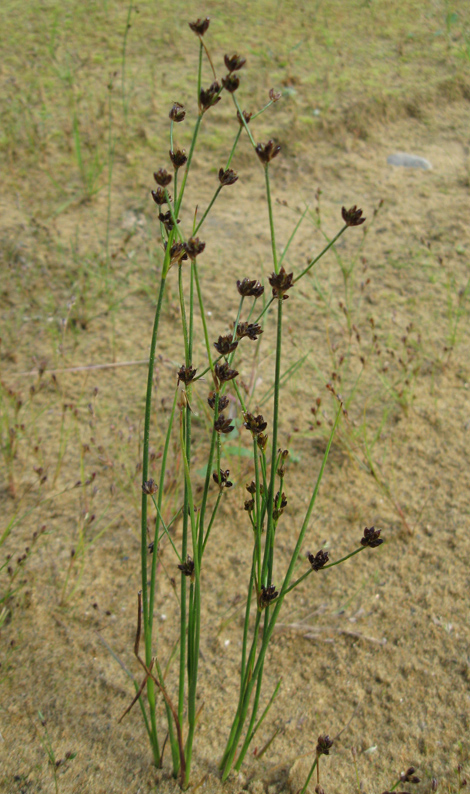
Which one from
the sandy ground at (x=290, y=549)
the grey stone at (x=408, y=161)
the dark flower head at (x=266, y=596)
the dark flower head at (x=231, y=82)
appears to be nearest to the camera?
the dark flower head at (x=231, y=82)

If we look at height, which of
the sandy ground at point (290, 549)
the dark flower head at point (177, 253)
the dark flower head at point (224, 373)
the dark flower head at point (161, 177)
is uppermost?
the dark flower head at point (161, 177)

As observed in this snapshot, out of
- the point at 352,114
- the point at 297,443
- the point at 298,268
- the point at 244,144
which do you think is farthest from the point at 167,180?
the point at 352,114

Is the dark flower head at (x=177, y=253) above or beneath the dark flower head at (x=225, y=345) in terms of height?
above

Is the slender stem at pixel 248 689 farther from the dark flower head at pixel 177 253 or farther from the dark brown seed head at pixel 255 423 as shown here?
the dark flower head at pixel 177 253

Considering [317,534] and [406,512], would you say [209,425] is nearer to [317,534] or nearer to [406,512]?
[317,534]

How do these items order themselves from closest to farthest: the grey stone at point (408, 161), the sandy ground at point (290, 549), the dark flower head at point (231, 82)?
the dark flower head at point (231, 82), the sandy ground at point (290, 549), the grey stone at point (408, 161)

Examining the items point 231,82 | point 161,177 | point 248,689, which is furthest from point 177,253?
point 248,689

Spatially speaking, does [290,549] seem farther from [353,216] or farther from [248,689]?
[353,216]

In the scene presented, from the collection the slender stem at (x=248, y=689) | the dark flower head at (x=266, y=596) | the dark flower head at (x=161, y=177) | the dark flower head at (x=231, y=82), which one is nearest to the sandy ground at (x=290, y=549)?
the slender stem at (x=248, y=689)
